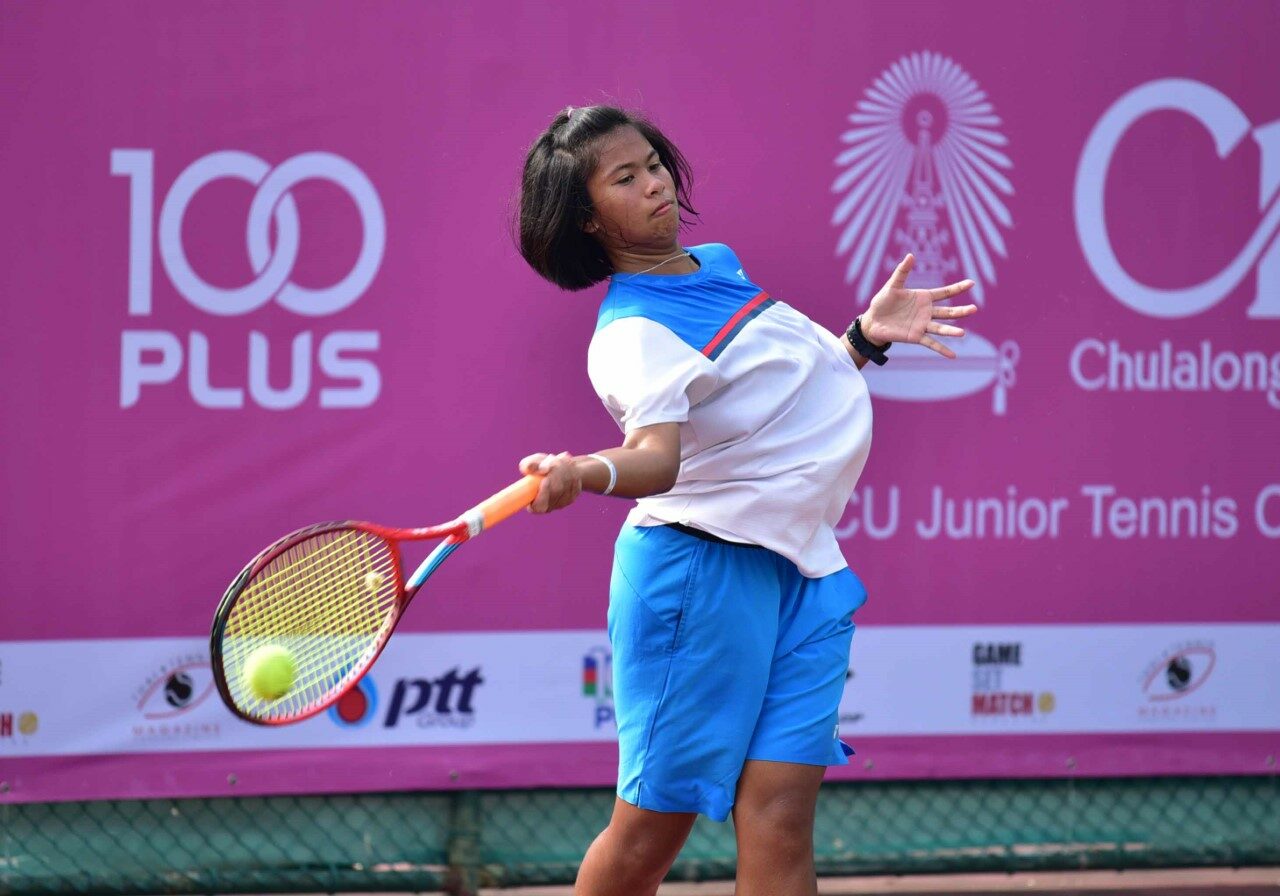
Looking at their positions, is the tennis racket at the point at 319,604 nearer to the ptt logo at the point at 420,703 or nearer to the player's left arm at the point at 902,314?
the player's left arm at the point at 902,314

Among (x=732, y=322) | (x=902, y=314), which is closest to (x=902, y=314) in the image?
(x=902, y=314)

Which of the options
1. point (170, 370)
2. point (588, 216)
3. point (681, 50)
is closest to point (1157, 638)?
point (681, 50)

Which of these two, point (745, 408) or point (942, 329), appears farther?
point (942, 329)

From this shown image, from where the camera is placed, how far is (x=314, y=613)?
2674mm

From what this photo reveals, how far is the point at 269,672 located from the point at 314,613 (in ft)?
0.47

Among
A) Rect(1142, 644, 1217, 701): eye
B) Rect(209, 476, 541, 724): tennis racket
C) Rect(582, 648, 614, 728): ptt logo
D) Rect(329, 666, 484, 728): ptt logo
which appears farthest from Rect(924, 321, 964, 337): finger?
Rect(1142, 644, 1217, 701): eye

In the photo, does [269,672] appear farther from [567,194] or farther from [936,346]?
[936,346]

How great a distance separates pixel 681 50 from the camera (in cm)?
417

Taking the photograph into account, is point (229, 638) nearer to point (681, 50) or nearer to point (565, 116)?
point (565, 116)

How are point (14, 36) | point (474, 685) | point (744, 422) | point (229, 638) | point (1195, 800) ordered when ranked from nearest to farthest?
point (229, 638)
point (744, 422)
point (14, 36)
point (474, 685)
point (1195, 800)

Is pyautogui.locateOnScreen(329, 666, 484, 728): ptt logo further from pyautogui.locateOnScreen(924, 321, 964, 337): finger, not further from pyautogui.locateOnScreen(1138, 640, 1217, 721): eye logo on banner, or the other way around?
pyautogui.locateOnScreen(1138, 640, 1217, 721): eye logo on banner

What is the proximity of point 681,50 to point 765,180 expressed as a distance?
380mm

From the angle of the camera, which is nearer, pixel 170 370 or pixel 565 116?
pixel 565 116

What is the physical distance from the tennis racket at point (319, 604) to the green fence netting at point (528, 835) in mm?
1618
